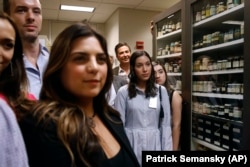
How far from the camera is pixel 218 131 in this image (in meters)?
2.51

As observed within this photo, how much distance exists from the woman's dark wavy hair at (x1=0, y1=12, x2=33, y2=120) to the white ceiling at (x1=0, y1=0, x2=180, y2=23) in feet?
13.6

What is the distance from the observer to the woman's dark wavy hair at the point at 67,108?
80 centimetres

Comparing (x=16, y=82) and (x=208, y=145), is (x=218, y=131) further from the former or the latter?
(x=16, y=82)

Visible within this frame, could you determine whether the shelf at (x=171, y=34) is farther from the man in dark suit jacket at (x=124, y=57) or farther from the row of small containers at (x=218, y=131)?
the row of small containers at (x=218, y=131)

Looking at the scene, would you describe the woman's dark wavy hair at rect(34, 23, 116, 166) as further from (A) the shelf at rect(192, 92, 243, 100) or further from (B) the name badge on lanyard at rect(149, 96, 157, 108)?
(A) the shelf at rect(192, 92, 243, 100)

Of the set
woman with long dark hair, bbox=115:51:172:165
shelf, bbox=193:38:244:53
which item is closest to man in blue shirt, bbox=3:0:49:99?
woman with long dark hair, bbox=115:51:172:165

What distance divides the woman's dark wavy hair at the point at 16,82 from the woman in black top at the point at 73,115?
0.08 metres

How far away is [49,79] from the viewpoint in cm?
90

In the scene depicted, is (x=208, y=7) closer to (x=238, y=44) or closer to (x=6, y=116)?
(x=238, y=44)

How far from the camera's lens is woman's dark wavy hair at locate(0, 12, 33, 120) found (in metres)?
0.90

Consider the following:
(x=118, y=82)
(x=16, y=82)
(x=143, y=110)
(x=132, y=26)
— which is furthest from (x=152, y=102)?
(x=132, y=26)

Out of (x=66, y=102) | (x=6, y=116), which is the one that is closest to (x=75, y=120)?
(x=66, y=102)

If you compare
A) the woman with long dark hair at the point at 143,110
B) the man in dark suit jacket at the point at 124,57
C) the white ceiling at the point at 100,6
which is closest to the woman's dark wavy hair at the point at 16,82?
the woman with long dark hair at the point at 143,110

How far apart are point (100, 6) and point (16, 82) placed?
451cm
